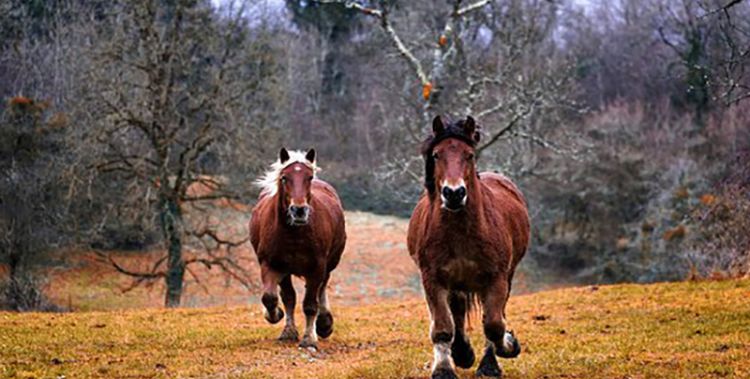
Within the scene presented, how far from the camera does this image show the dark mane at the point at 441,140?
767 cm

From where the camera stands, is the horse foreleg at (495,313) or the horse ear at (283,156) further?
the horse ear at (283,156)

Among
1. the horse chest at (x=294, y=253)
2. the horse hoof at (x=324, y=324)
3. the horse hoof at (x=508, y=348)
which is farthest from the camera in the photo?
the horse hoof at (x=324, y=324)

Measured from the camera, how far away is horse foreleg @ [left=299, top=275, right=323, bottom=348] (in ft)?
38.3

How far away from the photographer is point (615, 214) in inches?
1578

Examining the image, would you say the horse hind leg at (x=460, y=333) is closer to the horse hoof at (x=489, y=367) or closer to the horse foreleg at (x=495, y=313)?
the horse hoof at (x=489, y=367)

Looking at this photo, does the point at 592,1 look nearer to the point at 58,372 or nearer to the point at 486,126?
the point at 486,126

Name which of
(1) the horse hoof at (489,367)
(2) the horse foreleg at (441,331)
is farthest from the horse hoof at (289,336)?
(2) the horse foreleg at (441,331)

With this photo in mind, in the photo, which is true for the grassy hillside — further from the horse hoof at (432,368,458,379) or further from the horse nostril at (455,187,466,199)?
the horse nostril at (455,187,466,199)

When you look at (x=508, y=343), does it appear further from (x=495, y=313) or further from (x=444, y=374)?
(x=444, y=374)

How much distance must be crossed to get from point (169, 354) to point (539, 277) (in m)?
32.9

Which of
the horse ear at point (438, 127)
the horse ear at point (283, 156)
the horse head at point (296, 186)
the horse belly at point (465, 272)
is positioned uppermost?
the horse ear at point (438, 127)

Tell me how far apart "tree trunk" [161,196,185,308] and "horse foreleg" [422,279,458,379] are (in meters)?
18.4

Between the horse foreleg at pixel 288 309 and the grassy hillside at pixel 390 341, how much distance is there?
37cm

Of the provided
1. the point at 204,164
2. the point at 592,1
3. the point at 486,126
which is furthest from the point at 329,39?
the point at 204,164
